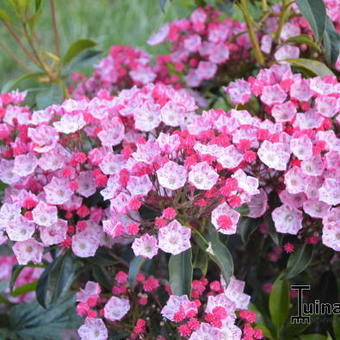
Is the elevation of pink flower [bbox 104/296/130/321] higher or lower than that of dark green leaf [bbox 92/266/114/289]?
higher

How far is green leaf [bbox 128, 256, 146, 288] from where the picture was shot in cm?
118

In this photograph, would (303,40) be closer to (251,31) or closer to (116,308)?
(251,31)

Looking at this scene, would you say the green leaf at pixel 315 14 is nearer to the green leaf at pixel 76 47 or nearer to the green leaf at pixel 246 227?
the green leaf at pixel 246 227

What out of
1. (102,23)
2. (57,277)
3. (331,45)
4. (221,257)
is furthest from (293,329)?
(102,23)

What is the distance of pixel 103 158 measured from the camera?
1.24 metres

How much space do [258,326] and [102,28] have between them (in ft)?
9.00

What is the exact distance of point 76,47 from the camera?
5.42 feet

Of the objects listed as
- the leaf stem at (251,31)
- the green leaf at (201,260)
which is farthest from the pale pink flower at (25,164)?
the leaf stem at (251,31)

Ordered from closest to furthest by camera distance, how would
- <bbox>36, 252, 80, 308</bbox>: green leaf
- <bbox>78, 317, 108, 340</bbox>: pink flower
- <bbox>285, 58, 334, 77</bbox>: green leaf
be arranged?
1. <bbox>78, 317, 108, 340</bbox>: pink flower
2. <bbox>36, 252, 80, 308</bbox>: green leaf
3. <bbox>285, 58, 334, 77</bbox>: green leaf

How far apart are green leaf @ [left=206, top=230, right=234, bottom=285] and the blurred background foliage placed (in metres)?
2.35

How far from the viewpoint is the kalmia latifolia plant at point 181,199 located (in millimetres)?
1122

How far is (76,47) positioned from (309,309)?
0.86m

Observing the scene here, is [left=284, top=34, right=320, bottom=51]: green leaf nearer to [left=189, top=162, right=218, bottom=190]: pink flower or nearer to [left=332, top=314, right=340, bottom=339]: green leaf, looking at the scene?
[left=189, top=162, right=218, bottom=190]: pink flower

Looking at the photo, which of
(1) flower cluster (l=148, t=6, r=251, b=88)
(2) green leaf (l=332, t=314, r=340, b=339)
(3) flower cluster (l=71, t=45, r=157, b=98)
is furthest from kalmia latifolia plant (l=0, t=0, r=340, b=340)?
(3) flower cluster (l=71, t=45, r=157, b=98)
